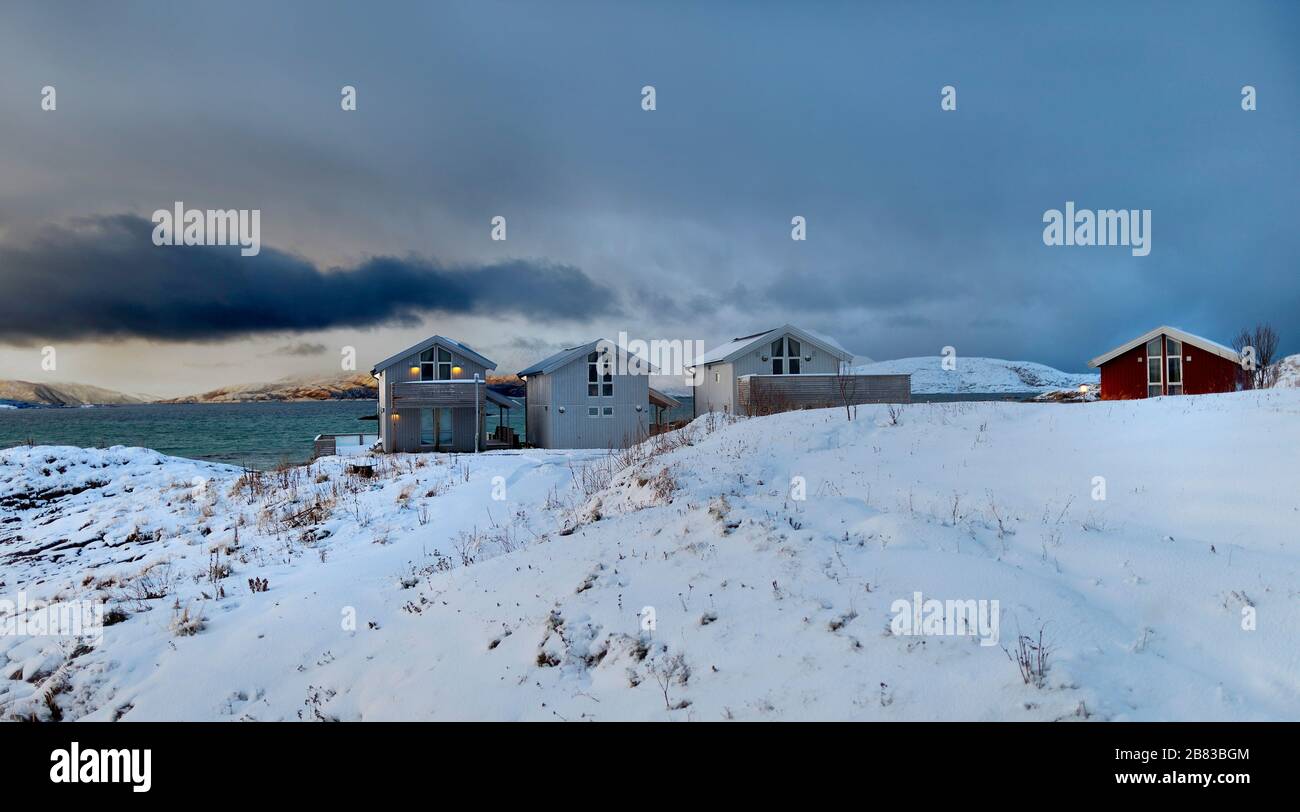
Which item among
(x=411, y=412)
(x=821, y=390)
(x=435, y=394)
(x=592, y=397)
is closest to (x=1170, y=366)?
(x=821, y=390)

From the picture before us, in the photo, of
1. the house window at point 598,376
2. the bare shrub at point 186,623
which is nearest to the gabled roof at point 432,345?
the house window at point 598,376

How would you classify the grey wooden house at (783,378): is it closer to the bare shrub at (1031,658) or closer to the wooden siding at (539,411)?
the wooden siding at (539,411)

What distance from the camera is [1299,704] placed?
4.39 meters

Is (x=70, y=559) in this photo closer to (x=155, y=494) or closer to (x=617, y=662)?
(x=155, y=494)

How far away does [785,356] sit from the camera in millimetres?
37531

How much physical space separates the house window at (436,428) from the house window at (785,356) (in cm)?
1973

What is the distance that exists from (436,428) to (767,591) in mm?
34453

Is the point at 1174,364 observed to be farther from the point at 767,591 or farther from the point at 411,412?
the point at 411,412

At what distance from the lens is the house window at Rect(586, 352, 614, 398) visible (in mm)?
38125

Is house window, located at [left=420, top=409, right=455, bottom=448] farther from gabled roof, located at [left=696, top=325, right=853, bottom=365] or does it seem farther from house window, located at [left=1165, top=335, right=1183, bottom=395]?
house window, located at [left=1165, top=335, right=1183, bottom=395]
